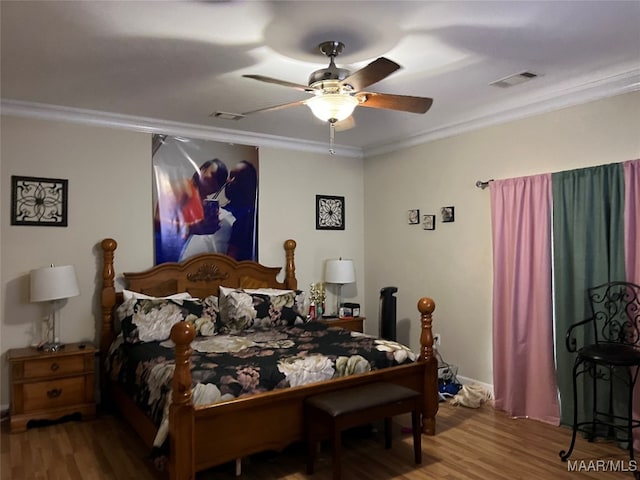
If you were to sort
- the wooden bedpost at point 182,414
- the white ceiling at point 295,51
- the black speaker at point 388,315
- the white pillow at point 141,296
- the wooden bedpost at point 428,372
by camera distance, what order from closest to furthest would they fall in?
the white ceiling at point 295,51
the wooden bedpost at point 182,414
the wooden bedpost at point 428,372
the white pillow at point 141,296
the black speaker at point 388,315

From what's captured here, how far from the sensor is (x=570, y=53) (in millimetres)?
2959

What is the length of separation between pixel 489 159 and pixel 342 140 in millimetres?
1661

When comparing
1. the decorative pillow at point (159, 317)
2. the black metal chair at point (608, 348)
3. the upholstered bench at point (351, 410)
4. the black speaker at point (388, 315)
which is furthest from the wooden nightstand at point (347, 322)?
the black metal chair at point (608, 348)

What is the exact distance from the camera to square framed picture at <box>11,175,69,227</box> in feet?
12.8

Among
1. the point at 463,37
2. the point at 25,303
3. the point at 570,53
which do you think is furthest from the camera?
the point at 25,303

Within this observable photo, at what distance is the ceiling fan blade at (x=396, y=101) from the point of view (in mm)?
2707

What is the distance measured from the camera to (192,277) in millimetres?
4570

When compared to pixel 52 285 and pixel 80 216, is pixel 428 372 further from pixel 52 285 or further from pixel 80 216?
pixel 80 216

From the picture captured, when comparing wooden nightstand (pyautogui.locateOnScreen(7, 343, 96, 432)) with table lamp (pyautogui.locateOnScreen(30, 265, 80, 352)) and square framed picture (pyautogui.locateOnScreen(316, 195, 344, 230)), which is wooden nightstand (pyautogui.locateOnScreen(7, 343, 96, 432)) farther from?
square framed picture (pyautogui.locateOnScreen(316, 195, 344, 230))

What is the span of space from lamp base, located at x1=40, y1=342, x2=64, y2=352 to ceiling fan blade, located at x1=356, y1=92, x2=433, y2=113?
3012 millimetres

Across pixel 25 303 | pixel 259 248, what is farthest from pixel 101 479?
pixel 259 248

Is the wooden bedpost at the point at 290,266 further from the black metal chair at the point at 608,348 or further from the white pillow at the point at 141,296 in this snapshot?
the black metal chair at the point at 608,348

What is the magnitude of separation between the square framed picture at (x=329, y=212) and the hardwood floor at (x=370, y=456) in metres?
2.48

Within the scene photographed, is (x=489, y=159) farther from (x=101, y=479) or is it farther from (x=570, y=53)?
(x=101, y=479)
